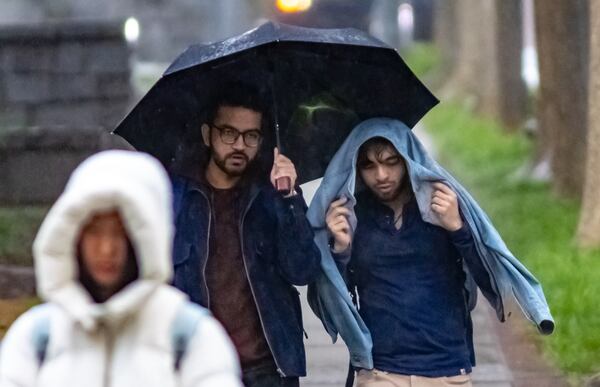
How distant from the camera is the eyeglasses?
4.44m

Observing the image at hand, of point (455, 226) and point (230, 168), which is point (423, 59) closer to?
point (455, 226)

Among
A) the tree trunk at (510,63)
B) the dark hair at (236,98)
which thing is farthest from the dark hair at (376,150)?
the tree trunk at (510,63)

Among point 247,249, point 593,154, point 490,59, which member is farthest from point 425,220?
point 490,59

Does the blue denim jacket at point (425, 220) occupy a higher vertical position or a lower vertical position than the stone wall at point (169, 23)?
lower

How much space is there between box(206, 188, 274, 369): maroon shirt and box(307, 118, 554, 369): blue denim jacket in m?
0.29

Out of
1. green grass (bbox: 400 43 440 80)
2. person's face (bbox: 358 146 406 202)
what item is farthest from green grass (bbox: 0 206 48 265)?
green grass (bbox: 400 43 440 80)

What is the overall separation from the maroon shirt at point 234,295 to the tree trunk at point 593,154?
5732 millimetres

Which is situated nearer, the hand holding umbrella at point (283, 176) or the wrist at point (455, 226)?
the hand holding umbrella at point (283, 176)

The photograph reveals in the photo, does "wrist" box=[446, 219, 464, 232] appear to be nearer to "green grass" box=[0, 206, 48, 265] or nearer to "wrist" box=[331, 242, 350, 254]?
"wrist" box=[331, 242, 350, 254]

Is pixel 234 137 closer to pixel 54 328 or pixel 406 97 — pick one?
pixel 406 97

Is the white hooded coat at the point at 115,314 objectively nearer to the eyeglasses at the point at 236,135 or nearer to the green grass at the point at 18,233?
the eyeglasses at the point at 236,135

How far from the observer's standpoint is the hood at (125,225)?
300 cm

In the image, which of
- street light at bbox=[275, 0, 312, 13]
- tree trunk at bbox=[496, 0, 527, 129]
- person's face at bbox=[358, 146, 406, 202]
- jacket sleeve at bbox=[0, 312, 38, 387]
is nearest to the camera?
jacket sleeve at bbox=[0, 312, 38, 387]

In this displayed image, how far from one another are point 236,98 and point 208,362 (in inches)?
61.0
